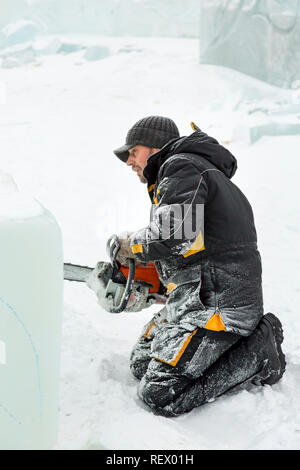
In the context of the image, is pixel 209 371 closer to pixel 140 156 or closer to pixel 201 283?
Result: pixel 201 283

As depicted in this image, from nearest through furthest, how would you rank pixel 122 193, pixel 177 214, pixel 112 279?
pixel 177 214, pixel 112 279, pixel 122 193

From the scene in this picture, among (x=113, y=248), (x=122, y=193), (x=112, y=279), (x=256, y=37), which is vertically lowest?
(x=256, y=37)

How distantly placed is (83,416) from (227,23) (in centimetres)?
1233

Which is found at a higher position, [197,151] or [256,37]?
[197,151]

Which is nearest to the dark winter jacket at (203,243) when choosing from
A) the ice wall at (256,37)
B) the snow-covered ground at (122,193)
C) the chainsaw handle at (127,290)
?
the chainsaw handle at (127,290)

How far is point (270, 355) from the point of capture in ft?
6.60

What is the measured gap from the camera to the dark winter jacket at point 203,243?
74.4 inches

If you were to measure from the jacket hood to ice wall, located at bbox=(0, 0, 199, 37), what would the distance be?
17.1 m

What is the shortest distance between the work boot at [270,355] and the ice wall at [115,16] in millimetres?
17308

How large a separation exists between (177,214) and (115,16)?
60.3ft

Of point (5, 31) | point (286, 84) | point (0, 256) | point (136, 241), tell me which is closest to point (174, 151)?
point (136, 241)

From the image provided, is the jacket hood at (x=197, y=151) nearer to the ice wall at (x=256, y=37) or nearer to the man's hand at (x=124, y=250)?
the man's hand at (x=124, y=250)

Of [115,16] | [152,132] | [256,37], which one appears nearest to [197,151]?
[152,132]

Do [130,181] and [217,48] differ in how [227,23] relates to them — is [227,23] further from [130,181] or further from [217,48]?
[130,181]
